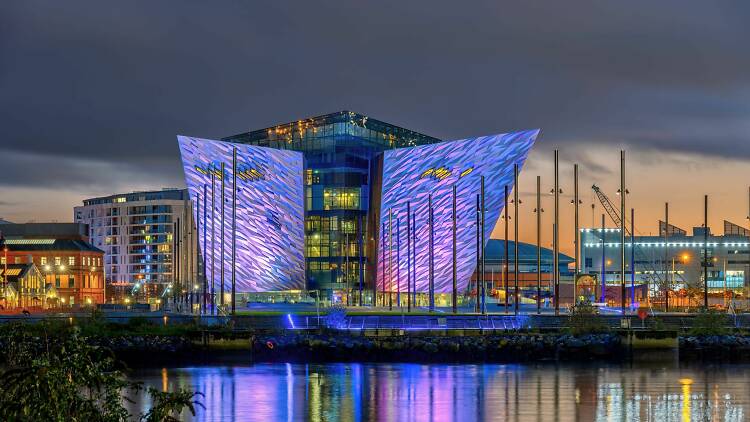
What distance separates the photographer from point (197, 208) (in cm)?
9744

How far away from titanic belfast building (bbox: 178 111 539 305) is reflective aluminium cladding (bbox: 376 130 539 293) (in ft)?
0.33

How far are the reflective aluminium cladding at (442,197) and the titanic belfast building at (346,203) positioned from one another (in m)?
0.10

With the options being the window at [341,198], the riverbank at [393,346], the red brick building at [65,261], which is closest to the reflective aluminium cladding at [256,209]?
the window at [341,198]

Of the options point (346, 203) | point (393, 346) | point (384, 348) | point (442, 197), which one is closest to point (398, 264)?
point (442, 197)

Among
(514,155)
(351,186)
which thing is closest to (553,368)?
(514,155)

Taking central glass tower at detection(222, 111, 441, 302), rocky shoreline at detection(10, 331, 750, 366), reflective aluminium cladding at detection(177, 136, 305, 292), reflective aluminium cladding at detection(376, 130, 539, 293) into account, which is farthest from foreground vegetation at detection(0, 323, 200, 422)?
central glass tower at detection(222, 111, 441, 302)

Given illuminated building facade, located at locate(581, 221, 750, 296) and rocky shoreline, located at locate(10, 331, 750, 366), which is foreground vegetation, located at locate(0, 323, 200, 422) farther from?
illuminated building facade, located at locate(581, 221, 750, 296)

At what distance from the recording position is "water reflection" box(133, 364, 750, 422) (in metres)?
38.8

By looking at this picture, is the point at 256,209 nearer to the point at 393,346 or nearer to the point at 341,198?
the point at 341,198

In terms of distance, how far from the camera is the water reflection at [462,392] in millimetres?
38781

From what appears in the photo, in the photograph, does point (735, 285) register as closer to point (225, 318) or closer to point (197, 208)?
point (197, 208)

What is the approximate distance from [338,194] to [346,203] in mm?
1251

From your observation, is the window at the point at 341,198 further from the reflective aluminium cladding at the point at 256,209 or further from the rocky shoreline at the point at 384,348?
the rocky shoreline at the point at 384,348

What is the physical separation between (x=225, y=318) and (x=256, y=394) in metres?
20.5
